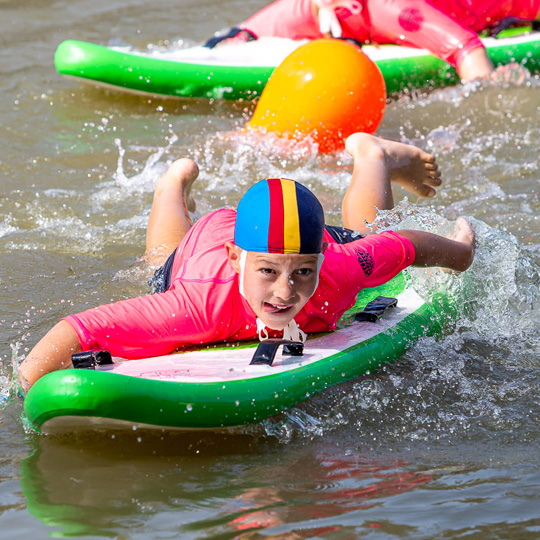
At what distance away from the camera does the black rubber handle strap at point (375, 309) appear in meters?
3.53

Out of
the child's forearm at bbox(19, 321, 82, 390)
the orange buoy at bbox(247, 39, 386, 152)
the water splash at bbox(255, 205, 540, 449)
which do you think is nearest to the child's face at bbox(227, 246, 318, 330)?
the water splash at bbox(255, 205, 540, 449)

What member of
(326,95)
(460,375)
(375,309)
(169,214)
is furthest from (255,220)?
(326,95)

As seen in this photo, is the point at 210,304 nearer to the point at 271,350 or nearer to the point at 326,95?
the point at 271,350

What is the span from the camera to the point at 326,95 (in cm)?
541

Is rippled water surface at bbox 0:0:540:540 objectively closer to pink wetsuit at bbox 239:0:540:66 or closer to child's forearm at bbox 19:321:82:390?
child's forearm at bbox 19:321:82:390

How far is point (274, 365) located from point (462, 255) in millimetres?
1044

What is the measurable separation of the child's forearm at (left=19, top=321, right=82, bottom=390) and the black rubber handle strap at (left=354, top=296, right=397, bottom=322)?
115 centimetres

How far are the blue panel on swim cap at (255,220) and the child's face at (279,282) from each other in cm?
4

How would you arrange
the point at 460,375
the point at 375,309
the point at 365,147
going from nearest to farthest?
the point at 460,375 < the point at 375,309 < the point at 365,147

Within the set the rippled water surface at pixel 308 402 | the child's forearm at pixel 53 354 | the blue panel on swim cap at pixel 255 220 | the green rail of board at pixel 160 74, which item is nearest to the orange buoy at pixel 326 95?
the rippled water surface at pixel 308 402

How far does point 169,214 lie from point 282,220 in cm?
132

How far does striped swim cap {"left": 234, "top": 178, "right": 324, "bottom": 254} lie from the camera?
2947mm

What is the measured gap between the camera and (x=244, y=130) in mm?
5844

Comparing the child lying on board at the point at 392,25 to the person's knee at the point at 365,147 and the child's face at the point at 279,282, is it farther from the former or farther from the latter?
the child's face at the point at 279,282
